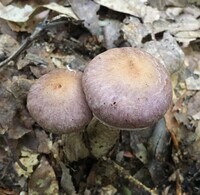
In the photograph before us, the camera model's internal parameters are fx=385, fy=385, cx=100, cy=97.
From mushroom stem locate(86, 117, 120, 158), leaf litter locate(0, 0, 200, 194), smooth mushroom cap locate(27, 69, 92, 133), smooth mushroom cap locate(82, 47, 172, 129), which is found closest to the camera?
smooth mushroom cap locate(82, 47, 172, 129)

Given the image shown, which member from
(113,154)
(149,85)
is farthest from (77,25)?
(149,85)

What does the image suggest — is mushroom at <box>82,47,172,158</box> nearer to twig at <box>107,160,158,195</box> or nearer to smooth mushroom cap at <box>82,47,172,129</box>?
smooth mushroom cap at <box>82,47,172,129</box>

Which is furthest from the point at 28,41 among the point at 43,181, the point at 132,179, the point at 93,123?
the point at 132,179

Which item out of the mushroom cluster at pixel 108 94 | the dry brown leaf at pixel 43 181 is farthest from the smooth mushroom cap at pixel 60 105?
the dry brown leaf at pixel 43 181

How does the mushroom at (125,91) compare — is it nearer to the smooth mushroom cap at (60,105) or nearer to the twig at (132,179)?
the smooth mushroom cap at (60,105)

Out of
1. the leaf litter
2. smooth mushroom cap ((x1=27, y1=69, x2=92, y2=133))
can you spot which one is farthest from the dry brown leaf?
smooth mushroom cap ((x1=27, y1=69, x2=92, y2=133))

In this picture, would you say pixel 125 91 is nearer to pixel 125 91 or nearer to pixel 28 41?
pixel 125 91
